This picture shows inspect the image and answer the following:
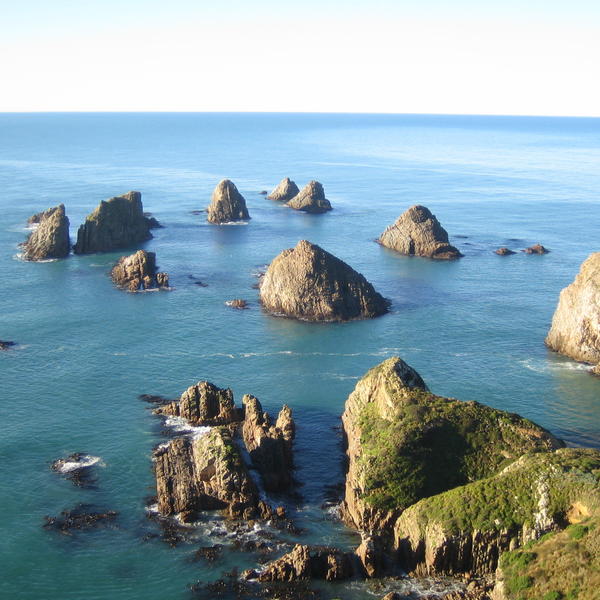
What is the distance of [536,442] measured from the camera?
195 ft

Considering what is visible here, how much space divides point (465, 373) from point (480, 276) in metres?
49.5

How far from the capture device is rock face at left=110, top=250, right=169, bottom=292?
4808 inches

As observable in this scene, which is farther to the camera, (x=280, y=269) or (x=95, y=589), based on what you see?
(x=280, y=269)

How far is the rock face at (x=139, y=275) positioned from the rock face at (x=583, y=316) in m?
65.3

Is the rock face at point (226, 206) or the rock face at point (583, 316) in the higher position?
the rock face at point (226, 206)

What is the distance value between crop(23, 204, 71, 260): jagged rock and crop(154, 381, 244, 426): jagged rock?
7621 centimetres

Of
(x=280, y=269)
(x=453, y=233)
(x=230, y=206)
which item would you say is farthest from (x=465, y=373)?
(x=230, y=206)

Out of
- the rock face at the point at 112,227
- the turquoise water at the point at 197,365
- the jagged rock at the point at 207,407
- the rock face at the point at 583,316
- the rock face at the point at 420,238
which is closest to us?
the turquoise water at the point at 197,365

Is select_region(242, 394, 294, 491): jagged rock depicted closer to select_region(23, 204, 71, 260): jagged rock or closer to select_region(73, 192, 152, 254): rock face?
select_region(23, 204, 71, 260): jagged rock

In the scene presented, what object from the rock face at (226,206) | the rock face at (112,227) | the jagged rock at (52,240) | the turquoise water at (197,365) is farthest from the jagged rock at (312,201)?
the jagged rock at (52,240)

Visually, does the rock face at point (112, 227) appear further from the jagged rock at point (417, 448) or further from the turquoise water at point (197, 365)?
the jagged rock at point (417, 448)

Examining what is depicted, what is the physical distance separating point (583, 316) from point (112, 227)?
95617 millimetres

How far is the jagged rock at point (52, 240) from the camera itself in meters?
140

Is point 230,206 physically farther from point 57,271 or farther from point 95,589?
point 95,589
